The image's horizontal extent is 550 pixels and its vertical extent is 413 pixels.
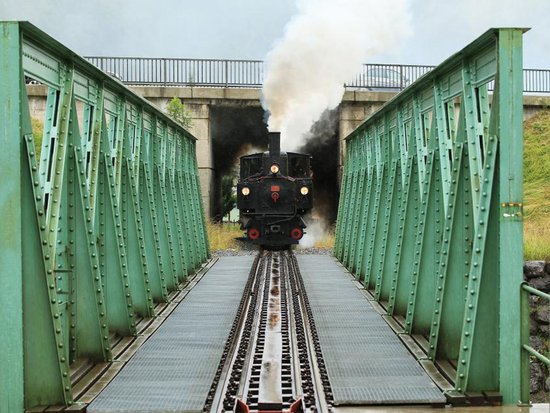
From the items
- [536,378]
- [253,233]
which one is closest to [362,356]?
[536,378]

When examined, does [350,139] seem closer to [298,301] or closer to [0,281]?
[298,301]

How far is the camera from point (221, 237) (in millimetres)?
23750

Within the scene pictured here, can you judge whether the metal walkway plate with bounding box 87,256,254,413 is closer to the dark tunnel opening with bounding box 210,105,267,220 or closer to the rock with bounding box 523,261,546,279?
the rock with bounding box 523,261,546,279

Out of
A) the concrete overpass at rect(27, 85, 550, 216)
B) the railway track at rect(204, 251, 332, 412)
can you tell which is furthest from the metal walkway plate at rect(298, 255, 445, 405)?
the concrete overpass at rect(27, 85, 550, 216)

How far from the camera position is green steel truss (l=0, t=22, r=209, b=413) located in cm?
528

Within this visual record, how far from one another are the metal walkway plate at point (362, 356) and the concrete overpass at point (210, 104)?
12.4 metres

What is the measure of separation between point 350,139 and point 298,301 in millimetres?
6532

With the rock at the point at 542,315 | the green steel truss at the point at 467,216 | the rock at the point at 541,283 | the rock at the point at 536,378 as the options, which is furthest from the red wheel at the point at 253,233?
the green steel truss at the point at 467,216

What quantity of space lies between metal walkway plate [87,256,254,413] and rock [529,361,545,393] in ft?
17.7

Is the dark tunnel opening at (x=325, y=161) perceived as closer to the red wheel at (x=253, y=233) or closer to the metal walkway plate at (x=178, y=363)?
the red wheel at (x=253, y=233)

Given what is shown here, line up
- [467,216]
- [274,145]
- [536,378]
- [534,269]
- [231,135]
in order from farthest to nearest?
Result: [231,135] < [274,145] < [534,269] < [536,378] < [467,216]

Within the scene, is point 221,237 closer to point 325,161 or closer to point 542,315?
point 325,161

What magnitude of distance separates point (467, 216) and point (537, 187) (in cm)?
1729

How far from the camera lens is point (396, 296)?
995 cm
